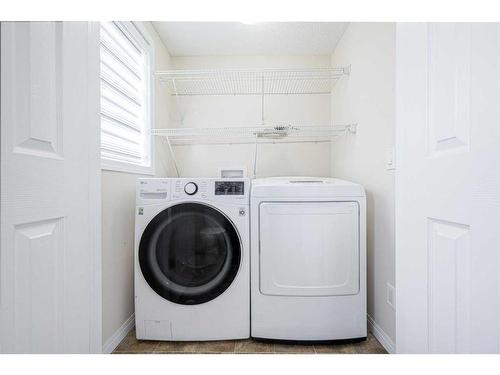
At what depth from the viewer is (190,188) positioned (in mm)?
1602

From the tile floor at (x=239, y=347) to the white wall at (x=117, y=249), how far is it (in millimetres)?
164

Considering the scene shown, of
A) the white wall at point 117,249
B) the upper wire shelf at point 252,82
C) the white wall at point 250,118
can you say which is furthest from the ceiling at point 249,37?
the white wall at point 117,249

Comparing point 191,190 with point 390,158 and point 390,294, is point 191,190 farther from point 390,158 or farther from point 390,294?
point 390,294

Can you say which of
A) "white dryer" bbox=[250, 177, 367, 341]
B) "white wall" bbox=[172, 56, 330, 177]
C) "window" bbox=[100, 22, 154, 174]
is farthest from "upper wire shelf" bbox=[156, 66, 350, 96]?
"white dryer" bbox=[250, 177, 367, 341]

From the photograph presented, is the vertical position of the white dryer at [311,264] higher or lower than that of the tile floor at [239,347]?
higher

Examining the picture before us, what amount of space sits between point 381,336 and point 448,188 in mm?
1318

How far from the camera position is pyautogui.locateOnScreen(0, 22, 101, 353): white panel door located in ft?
1.77

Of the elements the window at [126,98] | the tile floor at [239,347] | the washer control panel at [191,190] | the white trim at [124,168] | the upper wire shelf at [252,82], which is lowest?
the tile floor at [239,347]

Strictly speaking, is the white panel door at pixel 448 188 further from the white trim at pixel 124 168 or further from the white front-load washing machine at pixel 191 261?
the white trim at pixel 124 168

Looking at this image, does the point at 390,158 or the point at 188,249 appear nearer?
the point at 390,158

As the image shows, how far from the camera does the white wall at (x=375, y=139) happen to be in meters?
1.49

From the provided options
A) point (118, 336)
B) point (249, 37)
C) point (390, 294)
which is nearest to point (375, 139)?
point (390, 294)

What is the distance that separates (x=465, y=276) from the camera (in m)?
0.61

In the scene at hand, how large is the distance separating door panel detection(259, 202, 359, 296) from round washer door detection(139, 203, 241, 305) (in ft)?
0.78
